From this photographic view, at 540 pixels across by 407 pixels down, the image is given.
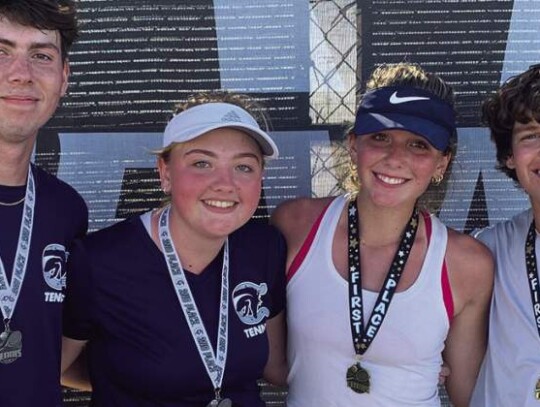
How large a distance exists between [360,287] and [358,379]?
0.29 metres

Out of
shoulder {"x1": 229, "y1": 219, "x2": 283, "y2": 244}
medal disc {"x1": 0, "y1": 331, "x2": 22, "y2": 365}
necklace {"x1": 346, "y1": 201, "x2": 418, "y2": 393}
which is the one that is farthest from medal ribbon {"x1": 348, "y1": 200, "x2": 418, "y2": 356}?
medal disc {"x1": 0, "y1": 331, "x2": 22, "y2": 365}

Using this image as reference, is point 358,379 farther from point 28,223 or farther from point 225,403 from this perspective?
point 28,223

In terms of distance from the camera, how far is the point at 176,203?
2.39 metres

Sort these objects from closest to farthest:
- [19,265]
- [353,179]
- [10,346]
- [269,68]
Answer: [10,346] < [19,265] < [353,179] < [269,68]

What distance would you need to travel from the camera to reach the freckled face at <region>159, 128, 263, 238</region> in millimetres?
2328

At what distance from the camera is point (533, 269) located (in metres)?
2.55

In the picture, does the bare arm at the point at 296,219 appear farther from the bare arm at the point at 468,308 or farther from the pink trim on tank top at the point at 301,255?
the bare arm at the point at 468,308

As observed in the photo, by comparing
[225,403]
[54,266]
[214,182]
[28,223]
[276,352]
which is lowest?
[276,352]

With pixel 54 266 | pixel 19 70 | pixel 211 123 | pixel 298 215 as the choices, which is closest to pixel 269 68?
pixel 298 215

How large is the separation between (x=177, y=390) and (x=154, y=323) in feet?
0.67

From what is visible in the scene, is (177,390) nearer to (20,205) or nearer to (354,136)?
(20,205)

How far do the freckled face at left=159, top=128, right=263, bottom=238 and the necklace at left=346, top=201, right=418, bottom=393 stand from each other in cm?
41

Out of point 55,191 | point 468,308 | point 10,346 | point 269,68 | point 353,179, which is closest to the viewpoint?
point 10,346

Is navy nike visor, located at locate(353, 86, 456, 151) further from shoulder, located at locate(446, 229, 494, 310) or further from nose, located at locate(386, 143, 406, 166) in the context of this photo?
shoulder, located at locate(446, 229, 494, 310)
